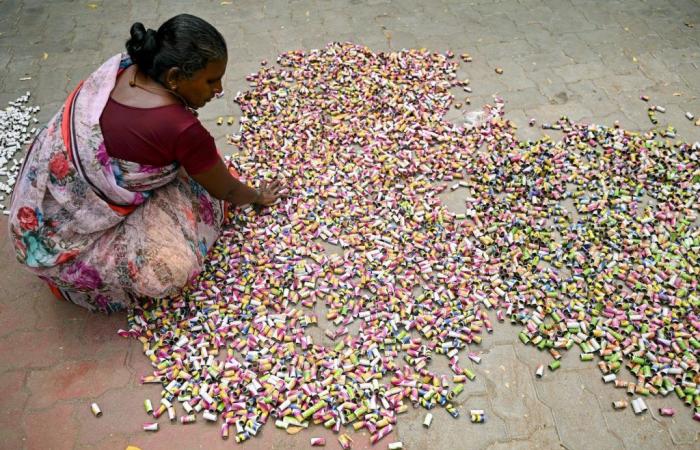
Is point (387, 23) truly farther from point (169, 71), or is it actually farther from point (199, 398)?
point (199, 398)

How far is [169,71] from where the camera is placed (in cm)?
262

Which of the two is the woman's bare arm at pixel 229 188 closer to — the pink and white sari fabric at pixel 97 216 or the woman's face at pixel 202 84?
the pink and white sari fabric at pixel 97 216

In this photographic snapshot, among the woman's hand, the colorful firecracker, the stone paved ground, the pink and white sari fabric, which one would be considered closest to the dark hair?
the pink and white sari fabric

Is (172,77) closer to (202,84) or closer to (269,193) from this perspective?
(202,84)

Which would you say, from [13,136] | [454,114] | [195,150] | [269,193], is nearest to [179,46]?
[195,150]

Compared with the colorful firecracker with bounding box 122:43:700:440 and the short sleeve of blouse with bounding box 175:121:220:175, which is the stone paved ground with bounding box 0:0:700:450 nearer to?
the colorful firecracker with bounding box 122:43:700:440

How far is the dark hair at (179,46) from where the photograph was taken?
2568 millimetres

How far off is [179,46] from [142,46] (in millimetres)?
255

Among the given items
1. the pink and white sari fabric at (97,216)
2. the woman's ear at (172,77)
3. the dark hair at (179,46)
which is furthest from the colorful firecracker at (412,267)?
the dark hair at (179,46)

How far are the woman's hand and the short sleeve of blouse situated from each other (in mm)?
809

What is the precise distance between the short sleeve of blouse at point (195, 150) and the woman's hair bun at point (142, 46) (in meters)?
0.40

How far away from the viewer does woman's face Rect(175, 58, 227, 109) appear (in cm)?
268

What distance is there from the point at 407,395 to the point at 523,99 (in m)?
3.33

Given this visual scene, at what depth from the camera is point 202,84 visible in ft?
8.98
